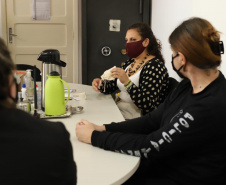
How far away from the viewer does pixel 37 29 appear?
4.15 metres

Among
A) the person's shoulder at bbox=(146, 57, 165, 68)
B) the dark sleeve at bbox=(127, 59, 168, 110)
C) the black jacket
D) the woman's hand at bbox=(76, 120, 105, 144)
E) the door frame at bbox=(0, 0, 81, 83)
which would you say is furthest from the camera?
the door frame at bbox=(0, 0, 81, 83)

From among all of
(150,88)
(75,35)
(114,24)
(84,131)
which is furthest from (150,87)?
(75,35)

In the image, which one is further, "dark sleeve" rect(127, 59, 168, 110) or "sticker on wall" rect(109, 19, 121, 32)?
"sticker on wall" rect(109, 19, 121, 32)

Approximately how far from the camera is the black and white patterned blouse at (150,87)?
2.02 m

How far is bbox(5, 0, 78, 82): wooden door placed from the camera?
161 inches

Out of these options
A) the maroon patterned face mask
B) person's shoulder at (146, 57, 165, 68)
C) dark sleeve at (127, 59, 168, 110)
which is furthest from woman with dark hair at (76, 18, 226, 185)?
the maroon patterned face mask

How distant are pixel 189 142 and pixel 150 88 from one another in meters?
0.88

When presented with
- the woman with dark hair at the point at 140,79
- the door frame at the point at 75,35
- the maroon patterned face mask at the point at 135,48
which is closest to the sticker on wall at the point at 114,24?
the door frame at the point at 75,35

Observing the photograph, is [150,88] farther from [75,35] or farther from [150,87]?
[75,35]

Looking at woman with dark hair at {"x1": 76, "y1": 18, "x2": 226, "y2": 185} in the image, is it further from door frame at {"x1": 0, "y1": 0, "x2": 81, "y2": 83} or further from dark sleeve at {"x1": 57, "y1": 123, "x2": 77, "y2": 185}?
door frame at {"x1": 0, "y1": 0, "x2": 81, "y2": 83}

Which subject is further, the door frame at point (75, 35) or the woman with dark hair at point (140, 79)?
the door frame at point (75, 35)

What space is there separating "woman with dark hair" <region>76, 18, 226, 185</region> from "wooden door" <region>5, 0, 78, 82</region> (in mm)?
3028

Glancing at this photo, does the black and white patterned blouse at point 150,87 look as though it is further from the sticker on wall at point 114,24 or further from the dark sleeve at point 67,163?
A: the sticker on wall at point 114,24

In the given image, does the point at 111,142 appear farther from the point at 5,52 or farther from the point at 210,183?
the point at 5,52
